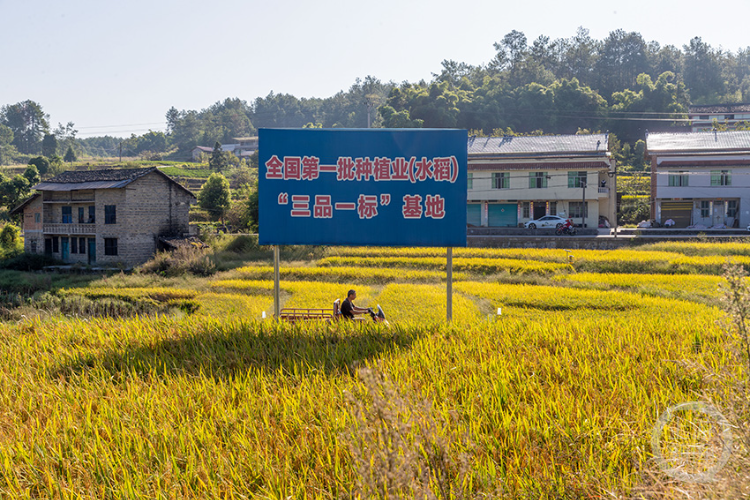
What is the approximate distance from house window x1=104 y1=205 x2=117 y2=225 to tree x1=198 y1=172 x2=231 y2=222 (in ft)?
39.4

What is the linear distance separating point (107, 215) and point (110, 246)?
6.40 feet

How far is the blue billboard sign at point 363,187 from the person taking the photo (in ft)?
34.3

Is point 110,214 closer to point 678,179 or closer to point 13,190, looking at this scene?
point 13,190

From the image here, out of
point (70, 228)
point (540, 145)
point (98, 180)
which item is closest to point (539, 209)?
point (540, 145)

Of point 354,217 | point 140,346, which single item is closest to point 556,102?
point 354,217

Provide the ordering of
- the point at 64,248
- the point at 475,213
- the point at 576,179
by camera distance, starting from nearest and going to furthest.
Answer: the point at 64,248, the point at 576,179, the point at 475,213

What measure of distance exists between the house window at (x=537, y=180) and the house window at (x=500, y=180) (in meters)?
1.70

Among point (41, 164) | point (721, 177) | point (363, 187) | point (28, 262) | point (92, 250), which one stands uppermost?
point (41, 164)

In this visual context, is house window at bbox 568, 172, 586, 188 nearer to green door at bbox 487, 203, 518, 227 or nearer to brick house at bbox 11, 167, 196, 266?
green door at bbox 487, 203, 518, 227

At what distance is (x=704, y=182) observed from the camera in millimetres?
38219

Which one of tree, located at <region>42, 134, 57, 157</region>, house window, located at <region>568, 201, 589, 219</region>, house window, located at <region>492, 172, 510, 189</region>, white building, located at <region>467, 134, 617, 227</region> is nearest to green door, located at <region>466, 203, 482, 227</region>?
white building, located at <region>467, 134, 617, 227</region>

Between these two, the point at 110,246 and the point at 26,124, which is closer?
the point at 110,246

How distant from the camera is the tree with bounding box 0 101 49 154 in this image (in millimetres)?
102938

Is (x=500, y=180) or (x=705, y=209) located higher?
(x=500, y=180)
